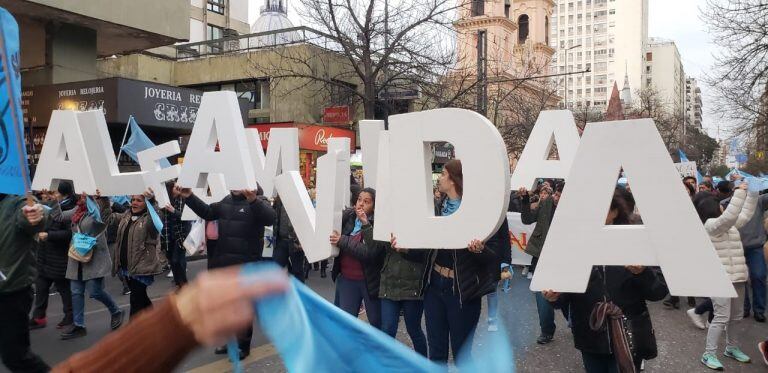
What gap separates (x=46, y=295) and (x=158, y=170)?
7.12 ft

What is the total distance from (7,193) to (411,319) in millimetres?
3046

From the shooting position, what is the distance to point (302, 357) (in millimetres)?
1472

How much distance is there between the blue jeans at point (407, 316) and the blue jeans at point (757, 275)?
16.2ft

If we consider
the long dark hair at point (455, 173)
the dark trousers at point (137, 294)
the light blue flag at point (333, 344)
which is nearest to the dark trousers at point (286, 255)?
the dark trousers at point (137, 294)

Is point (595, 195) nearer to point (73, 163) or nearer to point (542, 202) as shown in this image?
point (542, 202)

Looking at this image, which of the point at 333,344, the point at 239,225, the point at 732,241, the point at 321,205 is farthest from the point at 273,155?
the point at 333,344

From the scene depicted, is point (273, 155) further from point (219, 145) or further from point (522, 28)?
point (522, 28)

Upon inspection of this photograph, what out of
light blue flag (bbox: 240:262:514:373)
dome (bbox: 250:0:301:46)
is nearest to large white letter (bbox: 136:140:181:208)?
light blue flag (bbox: 240:262:514:373)

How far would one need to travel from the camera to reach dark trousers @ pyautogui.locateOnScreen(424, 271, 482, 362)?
4102 millimetres

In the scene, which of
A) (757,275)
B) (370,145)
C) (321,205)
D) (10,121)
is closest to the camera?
(10,121)

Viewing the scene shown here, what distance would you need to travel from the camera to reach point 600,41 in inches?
4879

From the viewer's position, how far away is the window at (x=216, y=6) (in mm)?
35469

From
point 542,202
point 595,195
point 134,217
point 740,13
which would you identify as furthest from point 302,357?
point 740,13

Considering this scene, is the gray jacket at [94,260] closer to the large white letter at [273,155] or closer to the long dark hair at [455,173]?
the large white letter at [273,155]
